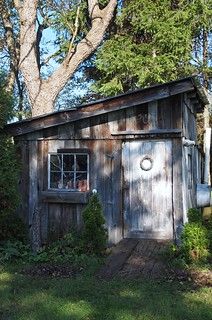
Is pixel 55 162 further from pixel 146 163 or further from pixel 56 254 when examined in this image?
pixel 56 254

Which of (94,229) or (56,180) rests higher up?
(56,180)

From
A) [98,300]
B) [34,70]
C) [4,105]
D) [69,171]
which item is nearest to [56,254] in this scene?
[69,171]

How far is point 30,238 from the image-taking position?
968 cm

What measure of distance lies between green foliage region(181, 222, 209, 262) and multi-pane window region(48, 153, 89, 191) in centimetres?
269

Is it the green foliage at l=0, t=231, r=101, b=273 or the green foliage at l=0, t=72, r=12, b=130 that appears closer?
the green foliage at l=0, t=231, r=101, b=273

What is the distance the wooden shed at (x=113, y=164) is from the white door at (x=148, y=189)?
0.02 metres

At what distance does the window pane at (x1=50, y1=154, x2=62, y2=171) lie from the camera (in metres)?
9.78

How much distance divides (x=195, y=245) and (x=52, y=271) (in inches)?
103

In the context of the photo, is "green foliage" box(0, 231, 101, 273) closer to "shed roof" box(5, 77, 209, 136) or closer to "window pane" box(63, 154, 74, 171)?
"window pane" box(63, 154, 74, 171)

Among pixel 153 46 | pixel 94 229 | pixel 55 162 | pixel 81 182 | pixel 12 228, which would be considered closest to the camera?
pixel 94 229

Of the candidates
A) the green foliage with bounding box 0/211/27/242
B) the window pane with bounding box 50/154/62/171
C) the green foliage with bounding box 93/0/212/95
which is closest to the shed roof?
the window pane with bounding box 50/154/62/171

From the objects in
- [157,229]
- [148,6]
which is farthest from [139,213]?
[148,6]

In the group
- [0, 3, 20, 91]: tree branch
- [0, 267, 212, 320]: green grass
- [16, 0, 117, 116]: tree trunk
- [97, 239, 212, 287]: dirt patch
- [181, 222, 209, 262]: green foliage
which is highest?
[0, 3, 20, 91]: tree branch

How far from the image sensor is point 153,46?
59.5 feet
